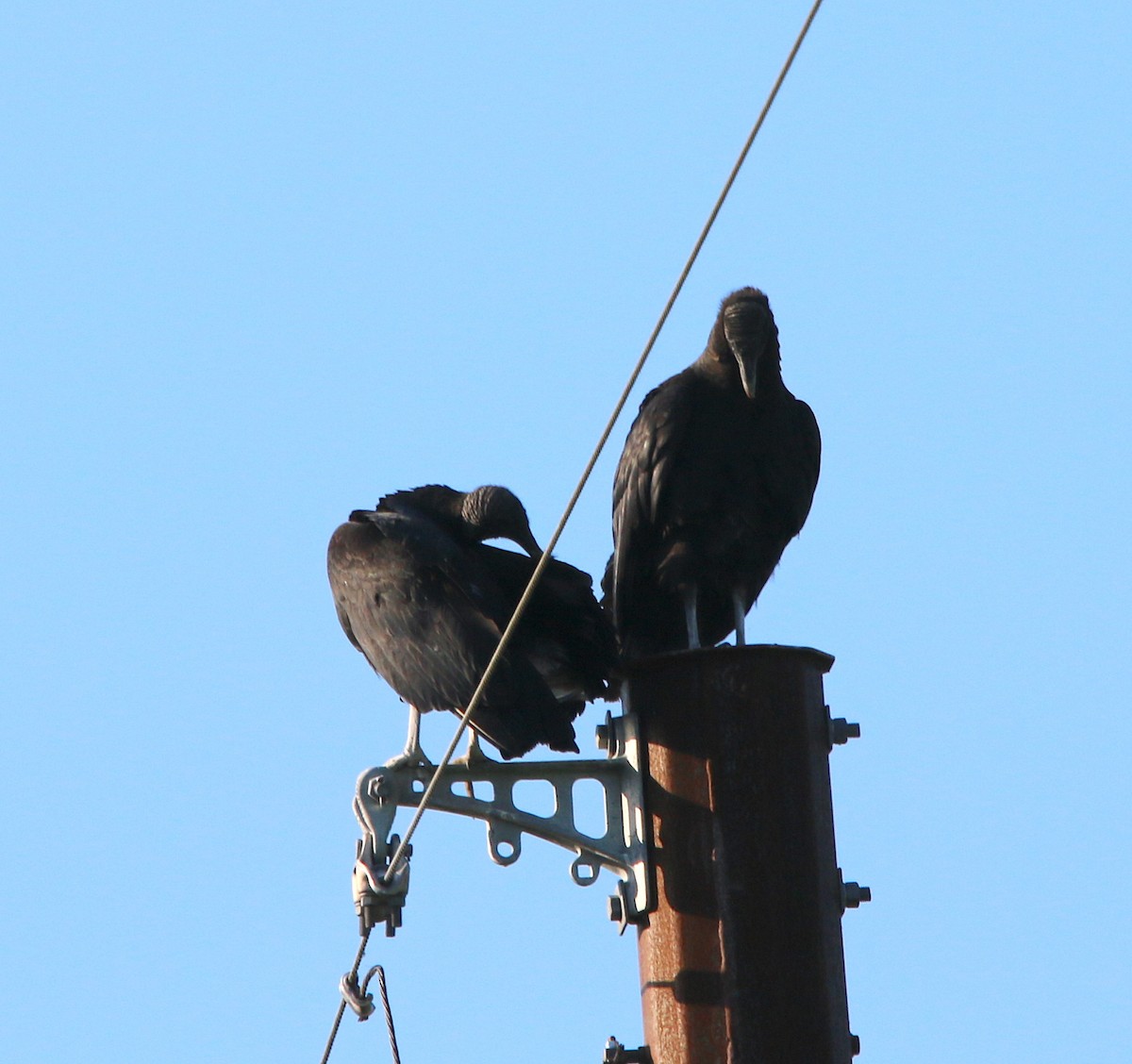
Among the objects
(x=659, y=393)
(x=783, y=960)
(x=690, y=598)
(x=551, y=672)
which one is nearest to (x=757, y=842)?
(x=783, y=960)

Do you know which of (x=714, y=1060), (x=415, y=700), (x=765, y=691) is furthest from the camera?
(x=415, y=700)

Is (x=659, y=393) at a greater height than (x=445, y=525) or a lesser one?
greater

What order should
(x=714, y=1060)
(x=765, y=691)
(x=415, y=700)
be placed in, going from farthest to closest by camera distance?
1. (x=415, y=700)
2. (x=765, y=691)
3. (x=714, y=1060)

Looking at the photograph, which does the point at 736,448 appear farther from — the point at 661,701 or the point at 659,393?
the point at 661,701

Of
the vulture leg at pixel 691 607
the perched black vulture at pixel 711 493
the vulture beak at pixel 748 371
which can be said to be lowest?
the vulture leg at pixel 691 607

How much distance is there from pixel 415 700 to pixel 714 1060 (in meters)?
1.65

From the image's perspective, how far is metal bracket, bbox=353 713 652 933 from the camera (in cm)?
632

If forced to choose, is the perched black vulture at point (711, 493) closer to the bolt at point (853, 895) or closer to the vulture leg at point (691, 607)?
the vulture leg at point (691, 607)

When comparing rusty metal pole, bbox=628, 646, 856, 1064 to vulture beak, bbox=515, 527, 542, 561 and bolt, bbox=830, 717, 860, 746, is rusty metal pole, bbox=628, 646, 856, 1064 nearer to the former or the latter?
bolt, bbox=830, 717, 860, 746

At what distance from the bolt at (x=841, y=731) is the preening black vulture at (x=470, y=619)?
0.79 meters

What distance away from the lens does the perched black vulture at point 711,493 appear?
781 centimetres

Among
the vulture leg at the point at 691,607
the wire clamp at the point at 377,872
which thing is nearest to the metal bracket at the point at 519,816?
the wire clamp at the point at 377,872

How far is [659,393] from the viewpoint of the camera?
810 cm

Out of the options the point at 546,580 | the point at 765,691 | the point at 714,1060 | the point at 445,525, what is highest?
the point at 445,525
